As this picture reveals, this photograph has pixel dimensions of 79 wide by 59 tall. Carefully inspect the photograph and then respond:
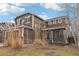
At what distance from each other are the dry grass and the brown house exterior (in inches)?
2.8

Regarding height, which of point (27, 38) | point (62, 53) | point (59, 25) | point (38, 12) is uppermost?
point (38, 12)

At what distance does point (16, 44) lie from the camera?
248cm

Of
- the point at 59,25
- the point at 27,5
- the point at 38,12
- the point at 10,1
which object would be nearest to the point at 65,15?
the point at 59,25

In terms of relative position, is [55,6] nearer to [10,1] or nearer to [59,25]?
[59,25]

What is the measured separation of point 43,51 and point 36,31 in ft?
0.86

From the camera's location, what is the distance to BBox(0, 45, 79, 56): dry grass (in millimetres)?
2430

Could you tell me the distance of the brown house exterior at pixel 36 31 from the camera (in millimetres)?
2449

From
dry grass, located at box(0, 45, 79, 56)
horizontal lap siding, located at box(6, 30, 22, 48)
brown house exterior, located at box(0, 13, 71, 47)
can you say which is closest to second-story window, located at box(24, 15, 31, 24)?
brown house exterior, located at box(0, 13, 71, 47)

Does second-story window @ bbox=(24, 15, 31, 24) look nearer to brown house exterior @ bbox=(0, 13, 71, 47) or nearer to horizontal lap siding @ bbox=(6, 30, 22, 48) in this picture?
brown house exterior @ bbox=(0, 13, 71, 47)

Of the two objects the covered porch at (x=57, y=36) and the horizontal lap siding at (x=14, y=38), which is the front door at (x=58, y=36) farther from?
the horizontal lap siding at (x=14, y=38)

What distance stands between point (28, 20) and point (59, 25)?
39 cm

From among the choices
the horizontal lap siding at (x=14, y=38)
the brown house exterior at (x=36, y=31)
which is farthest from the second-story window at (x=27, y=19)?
the horizontal lap siding at (x=14, y=38)

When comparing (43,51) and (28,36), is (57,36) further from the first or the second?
(28,36)

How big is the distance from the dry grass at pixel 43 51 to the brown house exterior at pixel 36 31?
2.8 inches
